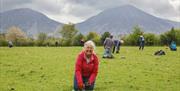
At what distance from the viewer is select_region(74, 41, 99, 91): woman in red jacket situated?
423 inches

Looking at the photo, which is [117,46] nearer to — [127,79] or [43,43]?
[127,79]

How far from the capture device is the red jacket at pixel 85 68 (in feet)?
35.6

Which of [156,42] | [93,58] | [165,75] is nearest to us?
[93,58]

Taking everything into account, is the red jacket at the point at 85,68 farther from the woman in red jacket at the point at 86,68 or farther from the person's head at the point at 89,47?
the person's head at the point at 89,47

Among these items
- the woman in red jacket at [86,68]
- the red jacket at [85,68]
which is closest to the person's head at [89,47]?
the woman in red jacket at [86,68]

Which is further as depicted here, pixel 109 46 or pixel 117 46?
pixel 117 46

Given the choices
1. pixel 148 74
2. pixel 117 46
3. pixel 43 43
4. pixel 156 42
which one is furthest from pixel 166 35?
pixel 148 74

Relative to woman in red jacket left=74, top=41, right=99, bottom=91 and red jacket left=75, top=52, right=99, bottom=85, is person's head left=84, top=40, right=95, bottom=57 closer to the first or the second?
woman in red jacket left=74, top=41, right=99, bottom=91

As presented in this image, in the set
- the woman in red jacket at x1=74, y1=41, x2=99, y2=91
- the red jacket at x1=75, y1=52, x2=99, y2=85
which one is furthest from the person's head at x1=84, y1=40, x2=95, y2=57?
the red jacket at x1=75, y1=52, x2=99, y2=85

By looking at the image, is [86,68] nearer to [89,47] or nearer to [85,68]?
[85,68]

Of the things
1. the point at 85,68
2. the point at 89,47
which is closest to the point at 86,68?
the point at 85,68

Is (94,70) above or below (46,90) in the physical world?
above

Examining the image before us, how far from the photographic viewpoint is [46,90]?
16.5 meters

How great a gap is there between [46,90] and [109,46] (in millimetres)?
18579
